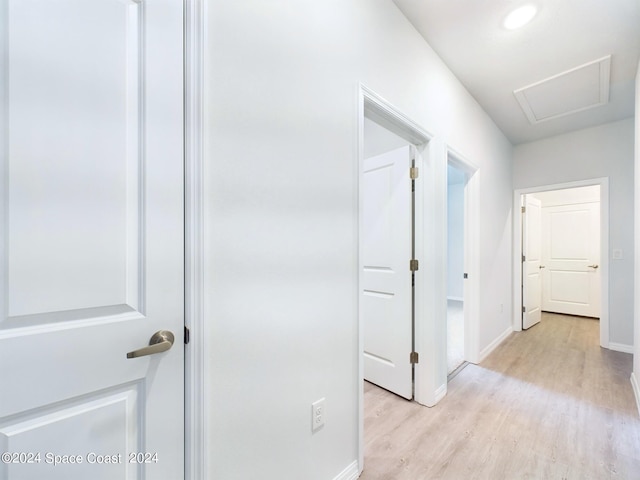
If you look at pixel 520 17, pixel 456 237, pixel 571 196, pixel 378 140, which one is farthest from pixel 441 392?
pixel 571 196

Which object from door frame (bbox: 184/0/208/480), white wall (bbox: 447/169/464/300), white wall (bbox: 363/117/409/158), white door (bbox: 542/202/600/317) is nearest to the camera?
door frame (bbox: 184/0/208/480)

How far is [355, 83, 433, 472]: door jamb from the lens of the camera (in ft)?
4.87

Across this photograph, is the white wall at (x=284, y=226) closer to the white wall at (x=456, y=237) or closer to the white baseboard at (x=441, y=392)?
the white baseboard at (x=441, y=392)

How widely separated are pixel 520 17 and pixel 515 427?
2768 millimetres

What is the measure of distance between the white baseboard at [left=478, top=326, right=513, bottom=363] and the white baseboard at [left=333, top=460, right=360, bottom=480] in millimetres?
2097

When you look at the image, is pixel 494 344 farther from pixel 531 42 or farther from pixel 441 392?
pixel 531 42

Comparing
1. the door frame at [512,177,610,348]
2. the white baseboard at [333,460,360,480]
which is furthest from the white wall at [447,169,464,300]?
the white baseboard at [333,460,360,480]

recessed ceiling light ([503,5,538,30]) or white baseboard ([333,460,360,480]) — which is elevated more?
recessed ceiling light ([503,5,538,30])

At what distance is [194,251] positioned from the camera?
88 cm

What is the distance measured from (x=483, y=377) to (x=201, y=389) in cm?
272

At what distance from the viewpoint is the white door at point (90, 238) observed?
637 mm

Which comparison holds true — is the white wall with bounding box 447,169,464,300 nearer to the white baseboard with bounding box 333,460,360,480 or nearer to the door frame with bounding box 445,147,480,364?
the door frame with bounding box 445,147,480,364

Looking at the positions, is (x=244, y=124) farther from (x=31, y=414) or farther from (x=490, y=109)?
(x=490, y=109)

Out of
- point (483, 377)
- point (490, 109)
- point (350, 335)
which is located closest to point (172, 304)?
point (350, 335)
